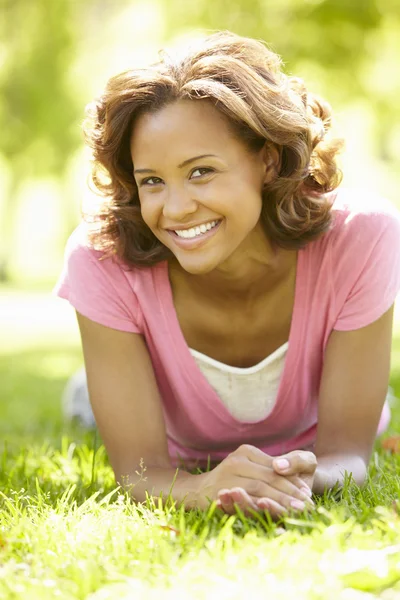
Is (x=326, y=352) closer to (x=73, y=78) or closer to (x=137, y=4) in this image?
(x=137, y=4)

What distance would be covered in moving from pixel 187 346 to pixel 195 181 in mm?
743

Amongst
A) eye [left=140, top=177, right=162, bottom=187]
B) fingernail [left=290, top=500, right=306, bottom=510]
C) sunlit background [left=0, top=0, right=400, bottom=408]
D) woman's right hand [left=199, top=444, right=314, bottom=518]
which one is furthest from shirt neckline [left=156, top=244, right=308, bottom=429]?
sunlit background [left=0, top=0, right=400, bottom=408]

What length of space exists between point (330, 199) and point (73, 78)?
655 inches

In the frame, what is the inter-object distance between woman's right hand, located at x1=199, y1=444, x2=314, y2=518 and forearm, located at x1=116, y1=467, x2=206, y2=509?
0.13 feet

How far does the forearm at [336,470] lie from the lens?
9.60 feet

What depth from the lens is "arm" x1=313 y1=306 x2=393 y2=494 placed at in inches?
129

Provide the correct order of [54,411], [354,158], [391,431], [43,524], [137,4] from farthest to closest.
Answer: [354,158] → [137,4] → [54,411] → [391,431] → [43,524]

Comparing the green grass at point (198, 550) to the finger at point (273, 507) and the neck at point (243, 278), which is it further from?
the neck at point (243, 278)

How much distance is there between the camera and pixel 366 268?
336cm

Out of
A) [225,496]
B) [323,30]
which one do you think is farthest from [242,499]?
[323,30]

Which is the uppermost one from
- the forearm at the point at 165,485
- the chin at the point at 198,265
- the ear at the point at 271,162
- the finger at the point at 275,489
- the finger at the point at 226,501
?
the ear at the point at 271,162

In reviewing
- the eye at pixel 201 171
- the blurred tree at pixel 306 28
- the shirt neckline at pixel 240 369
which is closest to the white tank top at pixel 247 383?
the shirt neckline at pixel 240 369

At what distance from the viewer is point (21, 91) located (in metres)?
19.3

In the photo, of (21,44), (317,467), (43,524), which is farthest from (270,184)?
(21,44)
